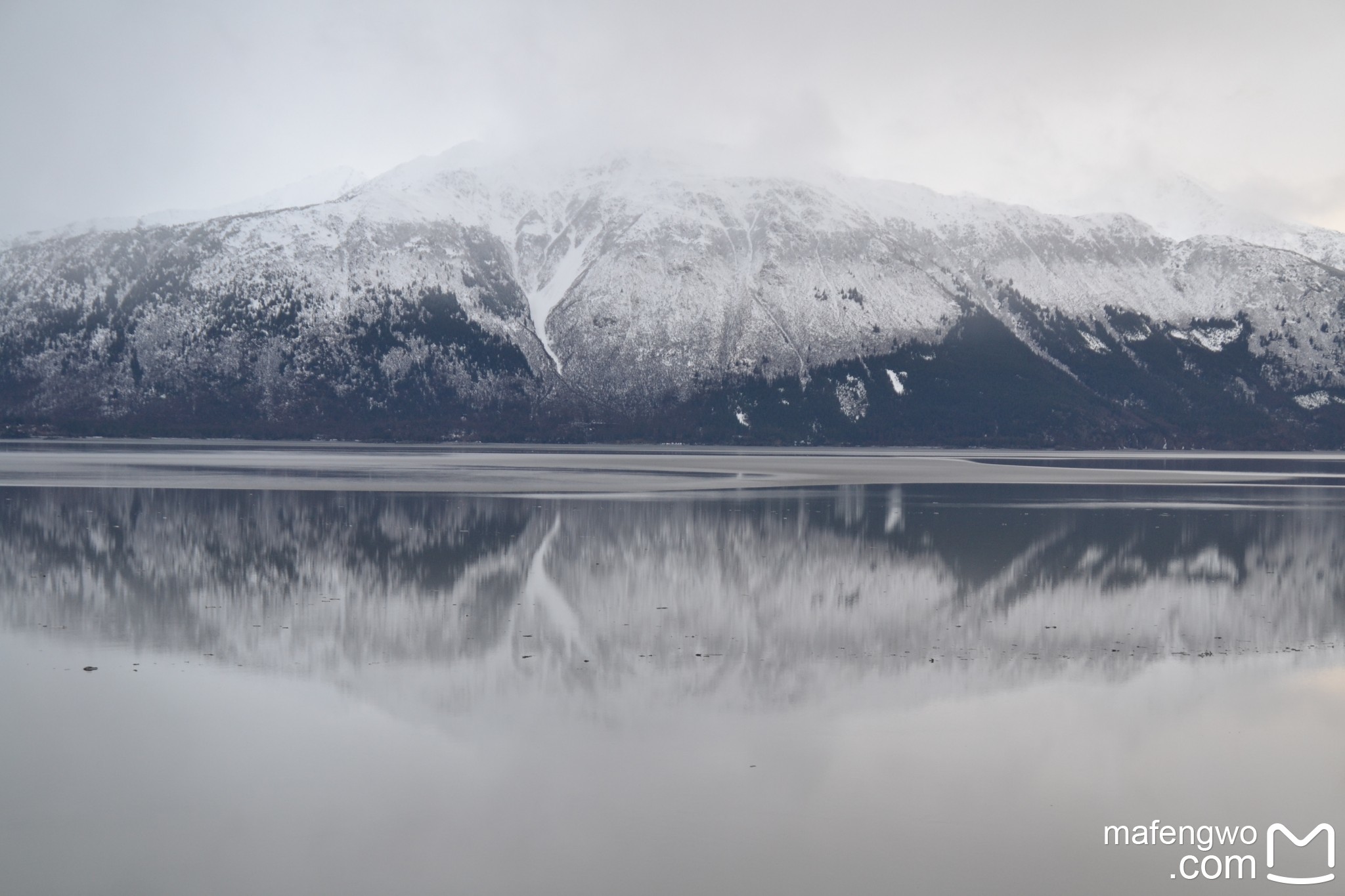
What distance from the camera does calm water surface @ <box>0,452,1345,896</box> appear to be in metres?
13.7

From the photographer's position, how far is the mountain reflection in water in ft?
76.4

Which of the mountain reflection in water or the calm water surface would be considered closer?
the calm water surface

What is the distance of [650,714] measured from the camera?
63.7ft

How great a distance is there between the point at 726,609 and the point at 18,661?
1559 centimetres

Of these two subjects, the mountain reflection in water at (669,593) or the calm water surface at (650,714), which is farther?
the mountain reflection in water at (669,593)

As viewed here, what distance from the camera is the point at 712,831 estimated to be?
14.4 meters

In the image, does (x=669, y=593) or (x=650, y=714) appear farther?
(x=669, y=593)

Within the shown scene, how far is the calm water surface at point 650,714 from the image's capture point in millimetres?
13672

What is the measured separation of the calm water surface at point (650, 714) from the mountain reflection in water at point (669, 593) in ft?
0.53

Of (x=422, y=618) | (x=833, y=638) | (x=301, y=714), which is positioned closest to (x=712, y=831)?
(x=301, y=714)

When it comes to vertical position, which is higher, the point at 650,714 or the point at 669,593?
the point at 669,593

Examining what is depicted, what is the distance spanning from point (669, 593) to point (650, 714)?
12170 mm

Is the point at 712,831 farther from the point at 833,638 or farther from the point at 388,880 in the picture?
the point at 833,638

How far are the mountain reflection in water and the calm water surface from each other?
0.53 ft
